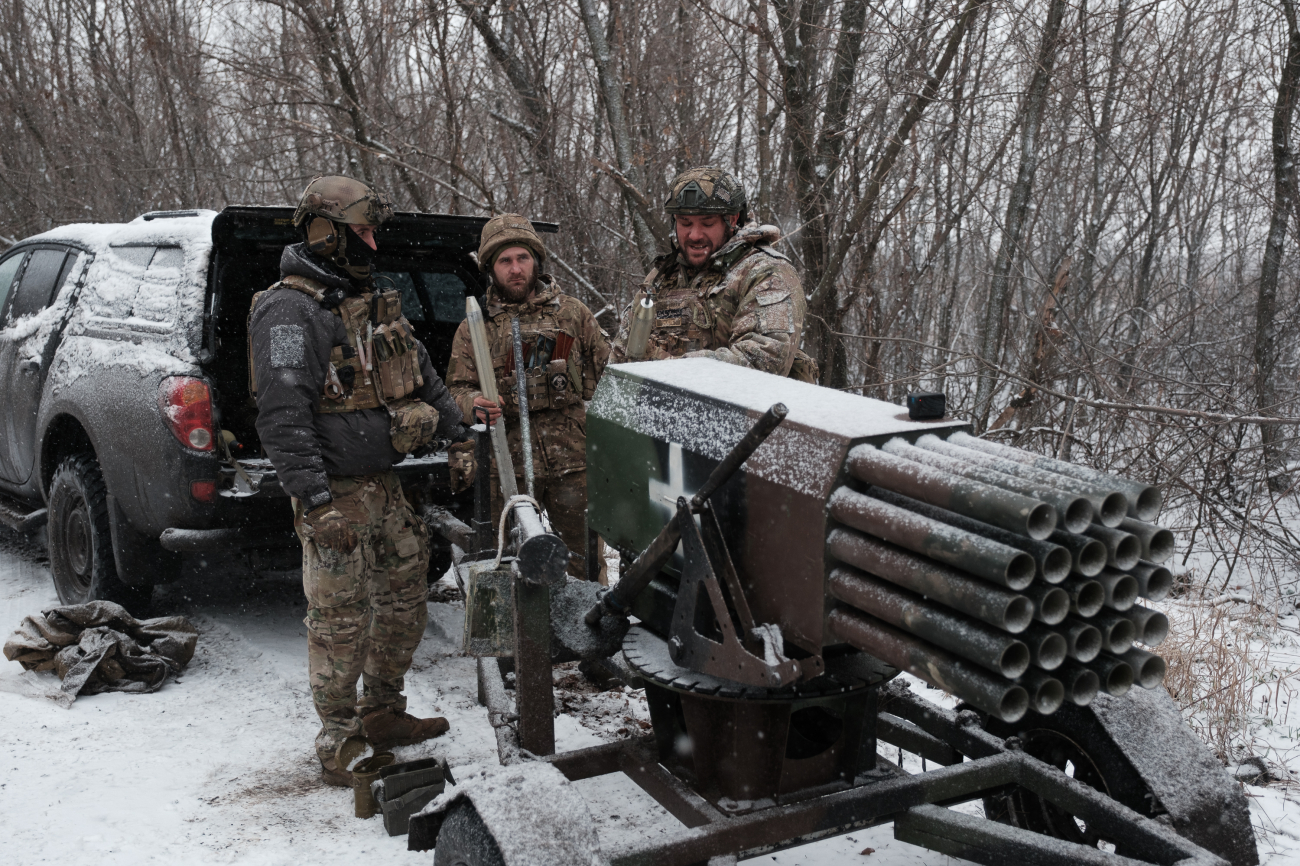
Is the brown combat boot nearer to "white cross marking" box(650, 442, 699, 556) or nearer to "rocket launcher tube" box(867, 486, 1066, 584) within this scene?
"white cross marking" box(650, 442, 699, 556)

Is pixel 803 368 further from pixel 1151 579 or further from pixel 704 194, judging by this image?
pixel 1151 579

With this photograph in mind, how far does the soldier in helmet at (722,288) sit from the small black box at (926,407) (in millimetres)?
1430

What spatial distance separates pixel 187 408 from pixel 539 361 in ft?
5.25

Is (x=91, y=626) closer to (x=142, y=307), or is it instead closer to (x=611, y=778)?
(x=142, y=307)

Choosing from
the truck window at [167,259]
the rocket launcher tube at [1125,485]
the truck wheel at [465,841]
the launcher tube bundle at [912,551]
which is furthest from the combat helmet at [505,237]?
the rocket launcher tube at [1125,485]

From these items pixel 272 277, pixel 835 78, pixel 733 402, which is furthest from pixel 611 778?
pixel 835 78

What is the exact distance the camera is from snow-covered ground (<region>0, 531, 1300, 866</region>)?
3.62 metres

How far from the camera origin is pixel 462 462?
459 centimetres

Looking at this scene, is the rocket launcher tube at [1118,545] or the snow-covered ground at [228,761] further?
the snow-covered ground at [228,761]

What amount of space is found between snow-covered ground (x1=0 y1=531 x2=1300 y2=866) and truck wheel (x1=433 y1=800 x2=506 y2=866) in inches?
36.4

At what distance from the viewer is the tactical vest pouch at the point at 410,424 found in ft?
13.4

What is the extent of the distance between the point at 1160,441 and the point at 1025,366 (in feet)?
3.47

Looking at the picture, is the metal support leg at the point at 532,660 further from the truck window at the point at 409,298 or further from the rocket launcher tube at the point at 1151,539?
the truck window at the point at 409,298

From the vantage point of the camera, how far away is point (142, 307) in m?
5.22
